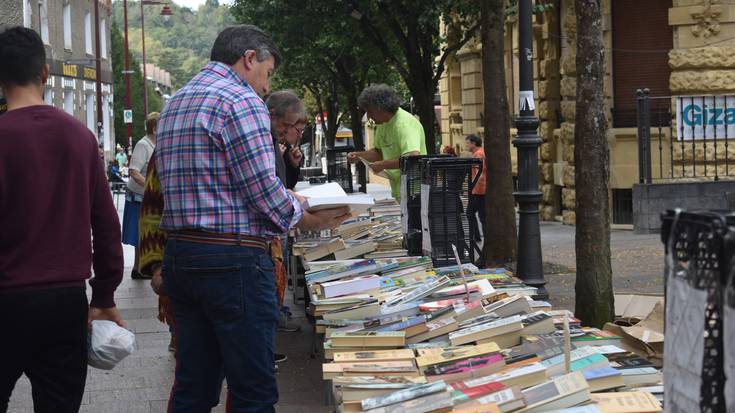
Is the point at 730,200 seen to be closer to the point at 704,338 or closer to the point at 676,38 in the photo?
the point at 676,38

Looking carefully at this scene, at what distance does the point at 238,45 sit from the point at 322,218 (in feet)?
2.57

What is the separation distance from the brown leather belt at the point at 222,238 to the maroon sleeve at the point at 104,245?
0.86 feet

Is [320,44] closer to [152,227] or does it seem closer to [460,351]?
[152,227]

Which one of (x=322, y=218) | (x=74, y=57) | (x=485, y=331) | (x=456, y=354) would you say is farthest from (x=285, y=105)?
(x=74, y=57)

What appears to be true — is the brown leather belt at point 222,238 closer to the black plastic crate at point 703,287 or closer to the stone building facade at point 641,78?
the black plastic crate at point 703,287

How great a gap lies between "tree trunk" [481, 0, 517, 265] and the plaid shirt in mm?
7588

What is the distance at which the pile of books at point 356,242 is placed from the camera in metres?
8.24

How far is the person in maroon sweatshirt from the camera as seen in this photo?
412 centimetres

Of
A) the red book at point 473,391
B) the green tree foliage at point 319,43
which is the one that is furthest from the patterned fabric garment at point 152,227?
the green tree foliage at point 319,43

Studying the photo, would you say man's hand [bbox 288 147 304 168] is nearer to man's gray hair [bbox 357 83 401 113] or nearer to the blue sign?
man's gray hair [bbox 357 83 401 113]

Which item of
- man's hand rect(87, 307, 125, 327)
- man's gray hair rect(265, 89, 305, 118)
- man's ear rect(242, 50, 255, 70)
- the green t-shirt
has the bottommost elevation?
man's hand rect(87, 307, 125, 327)

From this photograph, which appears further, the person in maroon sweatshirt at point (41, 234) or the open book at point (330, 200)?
the open book at point (330, 200)

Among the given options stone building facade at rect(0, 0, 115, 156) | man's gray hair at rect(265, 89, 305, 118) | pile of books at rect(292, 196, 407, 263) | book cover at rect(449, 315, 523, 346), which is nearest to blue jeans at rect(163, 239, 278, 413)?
book cover at rect(449, 315, 523, 346)

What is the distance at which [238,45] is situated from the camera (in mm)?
4723
